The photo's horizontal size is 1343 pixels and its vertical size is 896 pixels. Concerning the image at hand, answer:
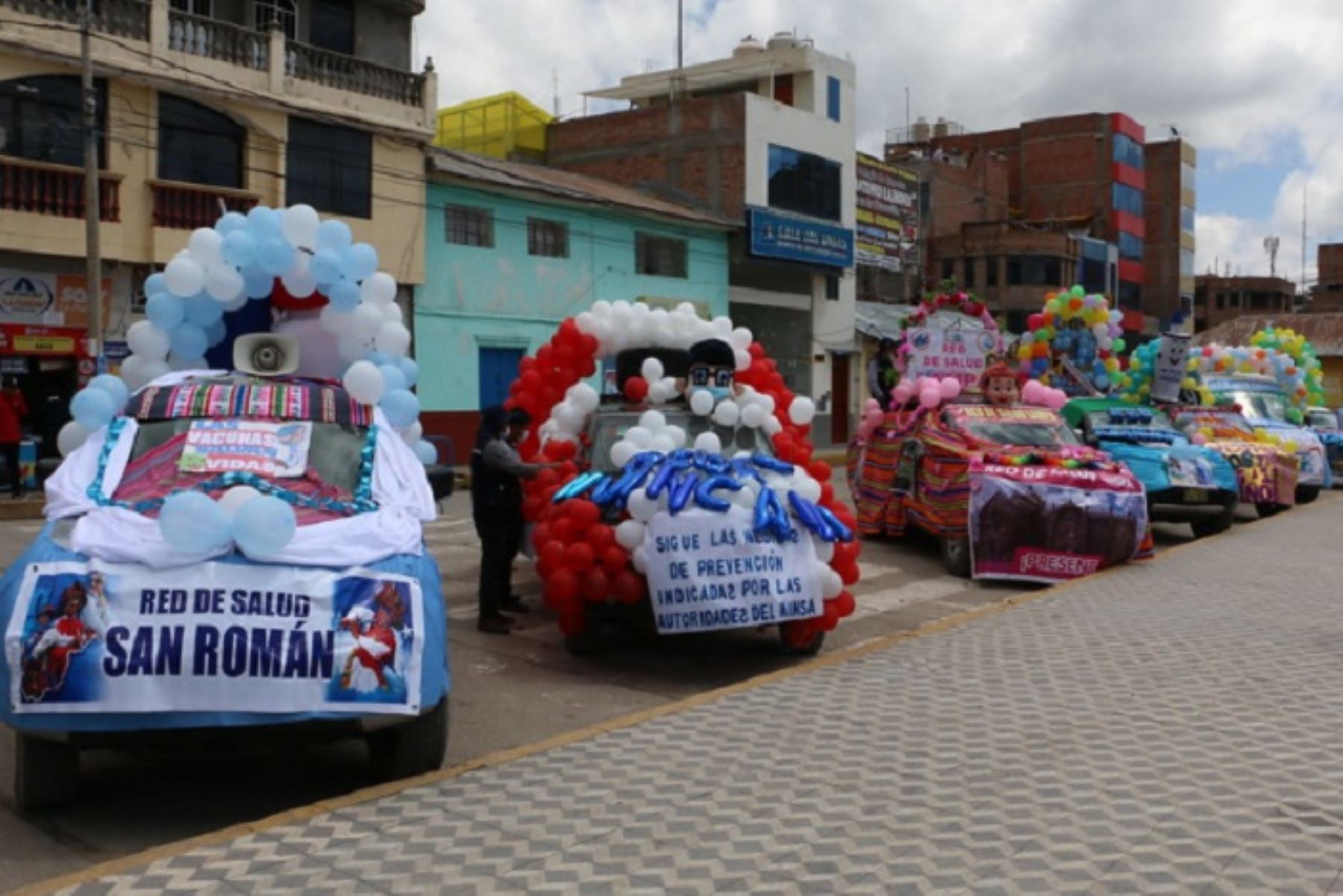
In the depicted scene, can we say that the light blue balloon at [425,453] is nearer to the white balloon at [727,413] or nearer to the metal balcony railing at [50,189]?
the white balloon at [727,413]

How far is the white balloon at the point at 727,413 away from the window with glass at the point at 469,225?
17.5m

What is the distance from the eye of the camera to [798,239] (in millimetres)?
33781

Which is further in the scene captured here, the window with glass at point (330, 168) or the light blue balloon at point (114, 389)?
the window with glass at point (330, 168)

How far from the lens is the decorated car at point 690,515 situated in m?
7.80

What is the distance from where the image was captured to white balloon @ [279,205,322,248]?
25.6 ft

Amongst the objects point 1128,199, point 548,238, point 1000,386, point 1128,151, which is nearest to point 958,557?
point 1000,386

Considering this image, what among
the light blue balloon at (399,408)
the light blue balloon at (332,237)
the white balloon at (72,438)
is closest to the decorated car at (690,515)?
the light blue balloon at (399,408)

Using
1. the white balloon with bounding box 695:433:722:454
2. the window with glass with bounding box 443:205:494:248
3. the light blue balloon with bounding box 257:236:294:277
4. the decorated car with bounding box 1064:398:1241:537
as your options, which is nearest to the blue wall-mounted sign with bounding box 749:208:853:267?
the window with glass with bounding box 443:205:494:248

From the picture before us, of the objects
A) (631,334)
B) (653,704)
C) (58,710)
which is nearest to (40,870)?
(58,710)

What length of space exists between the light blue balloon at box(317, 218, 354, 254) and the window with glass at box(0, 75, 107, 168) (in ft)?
45.9

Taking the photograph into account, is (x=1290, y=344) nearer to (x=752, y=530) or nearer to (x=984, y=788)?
(x=752, y=530)

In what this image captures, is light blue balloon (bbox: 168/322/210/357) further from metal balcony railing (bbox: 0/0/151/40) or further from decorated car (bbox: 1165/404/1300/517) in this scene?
metal balcony railing (bbox: 0/0/151/40)

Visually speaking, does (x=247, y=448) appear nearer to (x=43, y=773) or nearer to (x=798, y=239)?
(x=43, y=773)

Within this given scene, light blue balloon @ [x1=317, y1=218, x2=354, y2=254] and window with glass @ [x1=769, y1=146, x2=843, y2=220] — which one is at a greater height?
window with glass @ [x1=769, y1=146, x2=843, y2=220]
